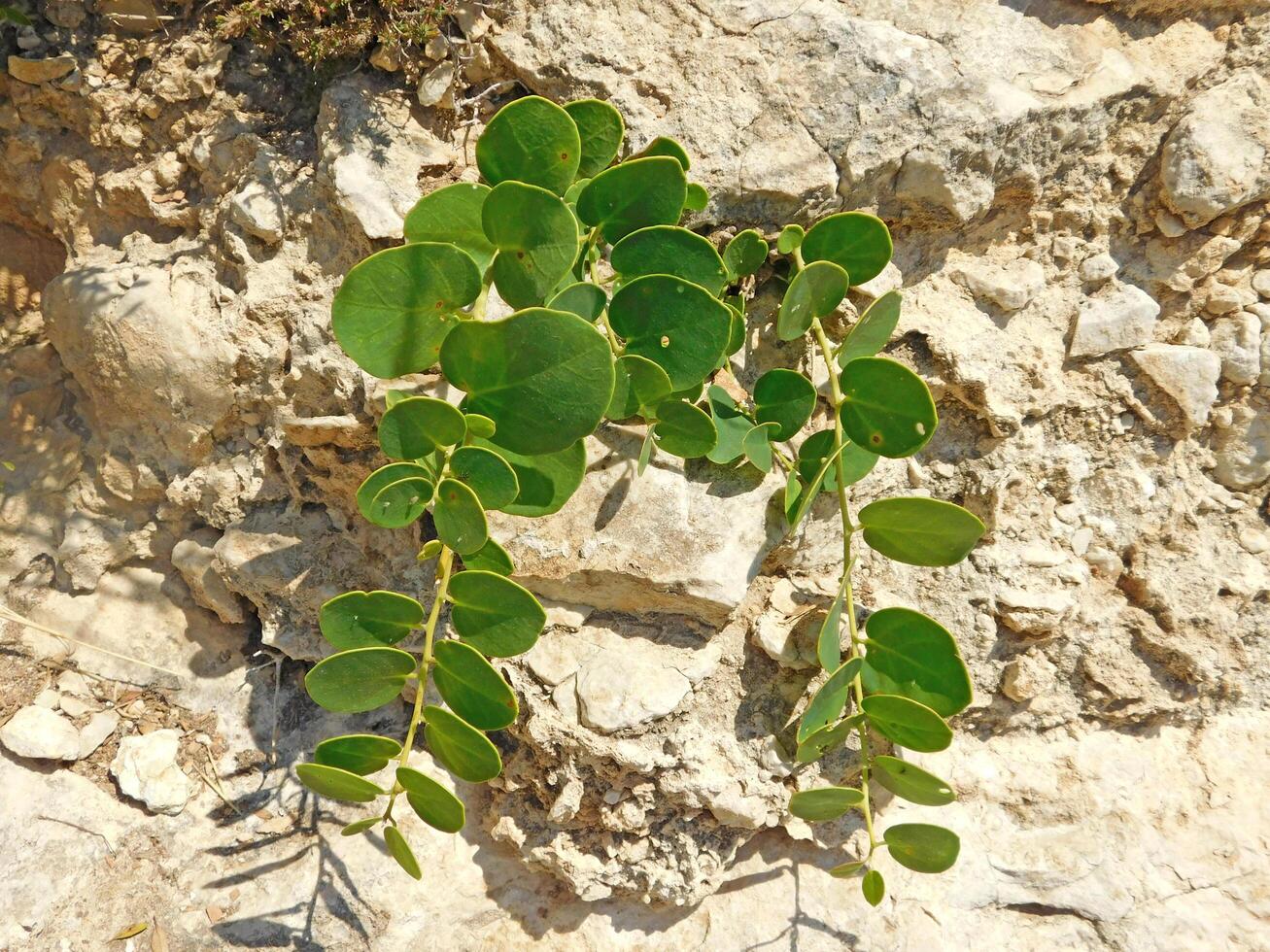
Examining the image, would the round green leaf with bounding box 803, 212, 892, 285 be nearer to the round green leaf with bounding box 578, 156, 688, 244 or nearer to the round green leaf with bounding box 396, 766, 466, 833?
the round green leaf with bounding box 578, 156, 688, 244

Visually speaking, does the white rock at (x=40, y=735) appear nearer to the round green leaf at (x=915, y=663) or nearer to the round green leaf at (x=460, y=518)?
the round green leaf at (x=460, y=518)

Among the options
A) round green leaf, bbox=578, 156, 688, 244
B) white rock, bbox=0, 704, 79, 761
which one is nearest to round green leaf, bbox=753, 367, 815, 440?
round green leaf, bbox=578, 156, 688, 244

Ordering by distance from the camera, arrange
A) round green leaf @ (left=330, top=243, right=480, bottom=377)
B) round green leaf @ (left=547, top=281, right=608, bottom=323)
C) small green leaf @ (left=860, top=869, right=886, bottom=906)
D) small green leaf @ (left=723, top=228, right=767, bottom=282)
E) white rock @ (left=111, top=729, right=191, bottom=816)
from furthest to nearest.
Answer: white rock @ (left=111, top=729, right=191, bottom=816)
small green leaf @ (left=723, top=228, right=767, bottom=282)
small green leaf @ (left=860, top=869, right=886, bottom=906)
round green leaf @ (left=547, top=281, right=608, bottom=323)
round green leaf @ (left=330, top=243, right=480, bottom=377)

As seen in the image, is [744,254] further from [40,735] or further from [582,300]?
[40,735]

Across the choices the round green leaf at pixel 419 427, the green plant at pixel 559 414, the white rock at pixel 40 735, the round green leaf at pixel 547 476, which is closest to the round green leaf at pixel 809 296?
the green plant at pixel 559 414

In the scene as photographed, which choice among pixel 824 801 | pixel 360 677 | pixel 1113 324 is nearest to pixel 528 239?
pixel 360 677
